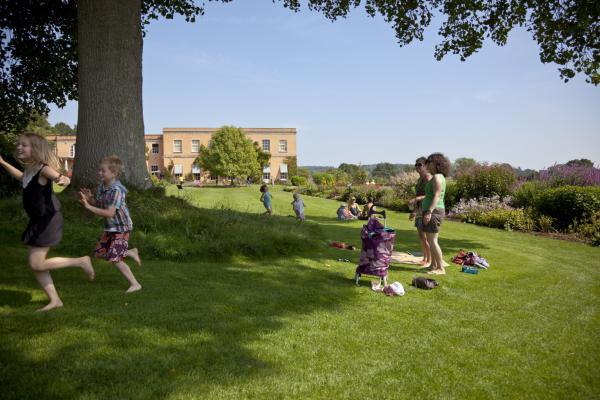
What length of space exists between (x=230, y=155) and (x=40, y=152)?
1786 inches

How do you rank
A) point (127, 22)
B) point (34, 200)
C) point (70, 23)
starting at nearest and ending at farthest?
1. point (34, 200)
2. point (127, 22)
3. point (70, 23)

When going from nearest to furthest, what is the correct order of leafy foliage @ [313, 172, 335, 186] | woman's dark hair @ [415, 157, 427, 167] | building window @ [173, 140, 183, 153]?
woman's dark hair @ [415, 157, 427, 167]
leafy foliage @ [313, 172, 335, 186]
building window @ [173, 140, 183, 153]

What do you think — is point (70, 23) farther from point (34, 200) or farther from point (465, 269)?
point (465, 269)

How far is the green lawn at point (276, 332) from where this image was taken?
3037mm

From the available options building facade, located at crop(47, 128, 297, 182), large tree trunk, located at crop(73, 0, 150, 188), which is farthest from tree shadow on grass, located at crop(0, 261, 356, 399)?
building facade, located at crop(47, 128, 297, 182)

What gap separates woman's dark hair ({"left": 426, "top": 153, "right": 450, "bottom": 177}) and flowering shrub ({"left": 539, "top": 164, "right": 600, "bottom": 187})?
36.0 feet

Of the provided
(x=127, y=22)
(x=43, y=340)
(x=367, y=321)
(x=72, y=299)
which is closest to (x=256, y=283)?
(x=367, y=321)

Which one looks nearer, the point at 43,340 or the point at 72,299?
the point at 43,340

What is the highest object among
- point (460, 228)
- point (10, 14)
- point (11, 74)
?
point (10, 14)

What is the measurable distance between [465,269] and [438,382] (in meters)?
4.67

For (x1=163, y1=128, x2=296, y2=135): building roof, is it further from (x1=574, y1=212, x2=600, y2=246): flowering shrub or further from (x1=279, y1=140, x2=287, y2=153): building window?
(x1=574, y1=212, x2=600, y2=246): flowering shrub

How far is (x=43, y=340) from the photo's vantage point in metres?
3.37

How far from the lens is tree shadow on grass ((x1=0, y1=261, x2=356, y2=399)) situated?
2869mm

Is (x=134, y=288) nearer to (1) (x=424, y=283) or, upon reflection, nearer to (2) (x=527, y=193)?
(1) (x=424, y=283)
